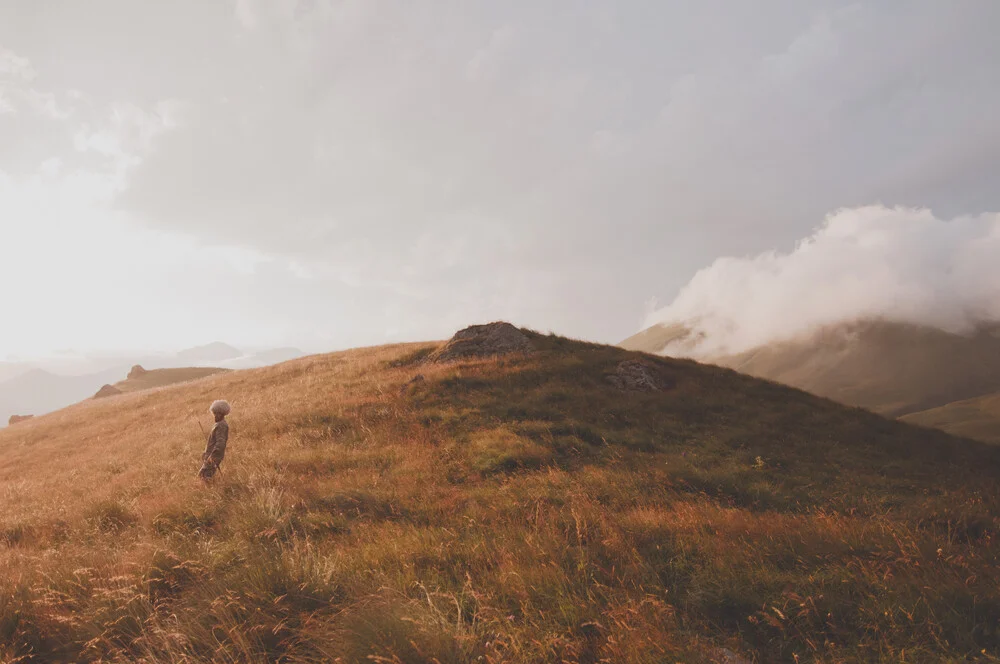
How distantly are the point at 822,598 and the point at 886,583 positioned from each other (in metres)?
0.60

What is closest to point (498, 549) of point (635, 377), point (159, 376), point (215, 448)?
point (215, 448)

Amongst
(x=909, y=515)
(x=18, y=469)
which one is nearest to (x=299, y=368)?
(x=18, y=469)

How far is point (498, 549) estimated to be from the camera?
4617 mm

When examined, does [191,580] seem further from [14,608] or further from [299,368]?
[299,368]

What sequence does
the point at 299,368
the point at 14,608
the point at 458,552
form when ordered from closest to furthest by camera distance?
the point at 14,608
the point at 458,552
the point at 299,368

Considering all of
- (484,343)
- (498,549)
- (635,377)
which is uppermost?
(484,343)

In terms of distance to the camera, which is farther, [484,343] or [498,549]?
[484,343]

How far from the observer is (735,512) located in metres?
6.02

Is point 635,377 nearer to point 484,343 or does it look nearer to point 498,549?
point 484,343

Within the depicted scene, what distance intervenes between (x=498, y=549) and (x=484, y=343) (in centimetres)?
1919

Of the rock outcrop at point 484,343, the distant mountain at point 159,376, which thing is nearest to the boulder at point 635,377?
the rock outcrop at point 484,343

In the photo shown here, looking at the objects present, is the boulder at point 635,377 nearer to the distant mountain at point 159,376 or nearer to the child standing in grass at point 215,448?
the child standing in grass at point 215,448

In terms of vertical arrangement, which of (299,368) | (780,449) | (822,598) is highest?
(299,368)

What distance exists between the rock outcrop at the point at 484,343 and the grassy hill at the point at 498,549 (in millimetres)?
8944
